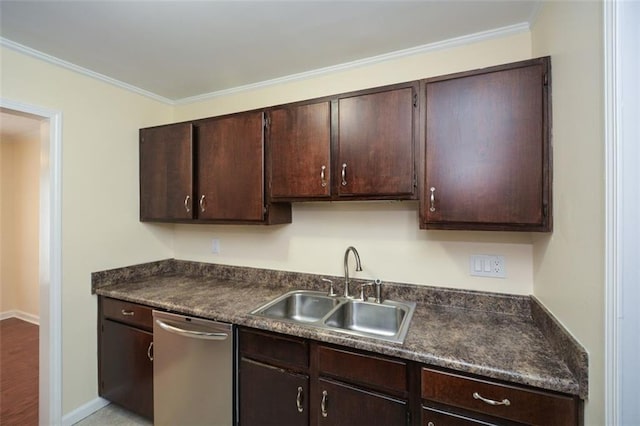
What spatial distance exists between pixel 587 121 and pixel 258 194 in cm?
163

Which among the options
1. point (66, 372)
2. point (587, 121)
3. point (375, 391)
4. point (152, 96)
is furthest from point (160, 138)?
point (587, 121)

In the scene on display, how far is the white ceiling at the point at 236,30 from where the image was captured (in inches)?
55.8

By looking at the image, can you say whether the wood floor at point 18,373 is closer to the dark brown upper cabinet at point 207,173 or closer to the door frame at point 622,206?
the dark brown upper cabinet at point 207,173

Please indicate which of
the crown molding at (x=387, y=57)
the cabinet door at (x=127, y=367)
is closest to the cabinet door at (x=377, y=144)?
the crown molding at (x=387, y=57)

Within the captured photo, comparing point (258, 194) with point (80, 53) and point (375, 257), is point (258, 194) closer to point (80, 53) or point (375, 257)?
point (375, 257)

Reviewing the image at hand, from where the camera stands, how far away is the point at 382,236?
6.18 ft

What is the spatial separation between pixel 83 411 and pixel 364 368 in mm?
2157

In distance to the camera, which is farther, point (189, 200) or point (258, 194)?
point (189, 200)

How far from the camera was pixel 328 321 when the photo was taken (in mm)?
1598

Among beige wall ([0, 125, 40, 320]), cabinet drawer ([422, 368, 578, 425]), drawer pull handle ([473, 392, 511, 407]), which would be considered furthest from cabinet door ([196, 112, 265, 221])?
beige wall ([0, 125, 40, 320])

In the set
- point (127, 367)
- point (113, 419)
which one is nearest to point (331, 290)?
point (127, 367)

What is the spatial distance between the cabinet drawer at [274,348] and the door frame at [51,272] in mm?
→ 1373

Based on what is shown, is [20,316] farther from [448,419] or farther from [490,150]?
[490,150]

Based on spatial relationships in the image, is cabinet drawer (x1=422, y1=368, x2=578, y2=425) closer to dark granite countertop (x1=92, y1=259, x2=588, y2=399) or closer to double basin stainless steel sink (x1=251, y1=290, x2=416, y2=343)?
dark granite countertop (x1=92, y1=259, x2=588, y2=399)
